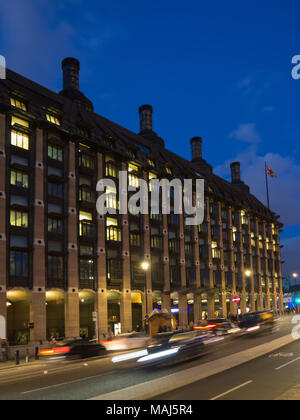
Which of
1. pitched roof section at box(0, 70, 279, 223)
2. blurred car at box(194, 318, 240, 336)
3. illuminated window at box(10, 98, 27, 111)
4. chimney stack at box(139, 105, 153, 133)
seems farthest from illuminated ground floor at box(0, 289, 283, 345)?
chimney stack at box(139, 105, 153, 133)

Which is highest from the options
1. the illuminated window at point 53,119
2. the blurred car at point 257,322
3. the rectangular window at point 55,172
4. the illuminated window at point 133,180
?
the illuminated window at point 53,119

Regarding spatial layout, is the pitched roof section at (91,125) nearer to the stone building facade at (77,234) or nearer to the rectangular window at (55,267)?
the stone building facade at (77,234)

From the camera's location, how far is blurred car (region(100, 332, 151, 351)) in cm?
3562

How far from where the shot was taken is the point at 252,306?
95.6 metres

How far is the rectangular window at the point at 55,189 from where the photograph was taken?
52.0 meters

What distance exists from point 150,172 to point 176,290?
61.1 ft

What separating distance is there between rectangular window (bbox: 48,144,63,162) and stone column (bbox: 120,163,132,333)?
12.4 m

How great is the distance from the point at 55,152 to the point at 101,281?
16.9 metres

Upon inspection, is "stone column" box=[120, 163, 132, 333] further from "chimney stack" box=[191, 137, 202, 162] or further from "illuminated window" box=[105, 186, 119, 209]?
"chimney stack" box=[191, 137, 202, 162]

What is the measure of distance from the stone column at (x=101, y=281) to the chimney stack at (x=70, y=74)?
1578 centimetres

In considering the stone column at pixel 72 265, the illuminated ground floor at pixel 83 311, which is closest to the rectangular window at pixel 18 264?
the illuminated ground floor at pixel 83 311

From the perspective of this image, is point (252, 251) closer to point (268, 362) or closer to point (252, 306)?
point (252, 306)

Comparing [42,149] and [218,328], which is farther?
[42,149]
